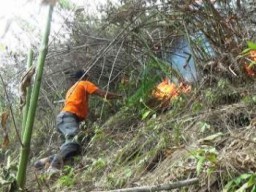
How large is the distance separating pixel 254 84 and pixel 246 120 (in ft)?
1.89

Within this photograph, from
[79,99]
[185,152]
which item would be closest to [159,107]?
[79,99]

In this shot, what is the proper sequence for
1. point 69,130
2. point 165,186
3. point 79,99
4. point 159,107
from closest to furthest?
point 165,186 → point 159,107 → point 69,130 → point 79,99

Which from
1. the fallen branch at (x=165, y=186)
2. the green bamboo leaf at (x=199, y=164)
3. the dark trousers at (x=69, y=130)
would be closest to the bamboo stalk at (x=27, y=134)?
the fallen branch at (x=165, y=186)

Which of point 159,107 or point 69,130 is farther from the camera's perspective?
point 69,130

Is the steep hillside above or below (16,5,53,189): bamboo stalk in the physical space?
below

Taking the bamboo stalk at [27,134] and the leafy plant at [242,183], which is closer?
the bamboo stalk at [27,134]

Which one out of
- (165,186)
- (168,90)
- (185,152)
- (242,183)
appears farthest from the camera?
(168,90)

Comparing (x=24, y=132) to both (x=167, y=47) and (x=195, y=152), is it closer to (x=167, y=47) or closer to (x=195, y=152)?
(x=195, y=152)

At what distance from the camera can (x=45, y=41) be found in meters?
2.07

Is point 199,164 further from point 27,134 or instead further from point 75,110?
point 75,110

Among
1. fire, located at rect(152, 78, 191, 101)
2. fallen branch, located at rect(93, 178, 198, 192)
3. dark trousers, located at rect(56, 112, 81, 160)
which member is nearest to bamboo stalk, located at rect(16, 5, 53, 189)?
fallen branch, located at rect(93, 178, 198, 192)

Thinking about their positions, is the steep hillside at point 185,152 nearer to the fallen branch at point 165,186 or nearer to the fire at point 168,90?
the fallen branch at point 165,186

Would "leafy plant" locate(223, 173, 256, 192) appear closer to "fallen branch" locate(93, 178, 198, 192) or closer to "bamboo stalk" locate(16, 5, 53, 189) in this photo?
"fallen branch" locate(93, 178, 198, 192)

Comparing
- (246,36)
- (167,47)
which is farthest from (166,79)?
(246,36)
